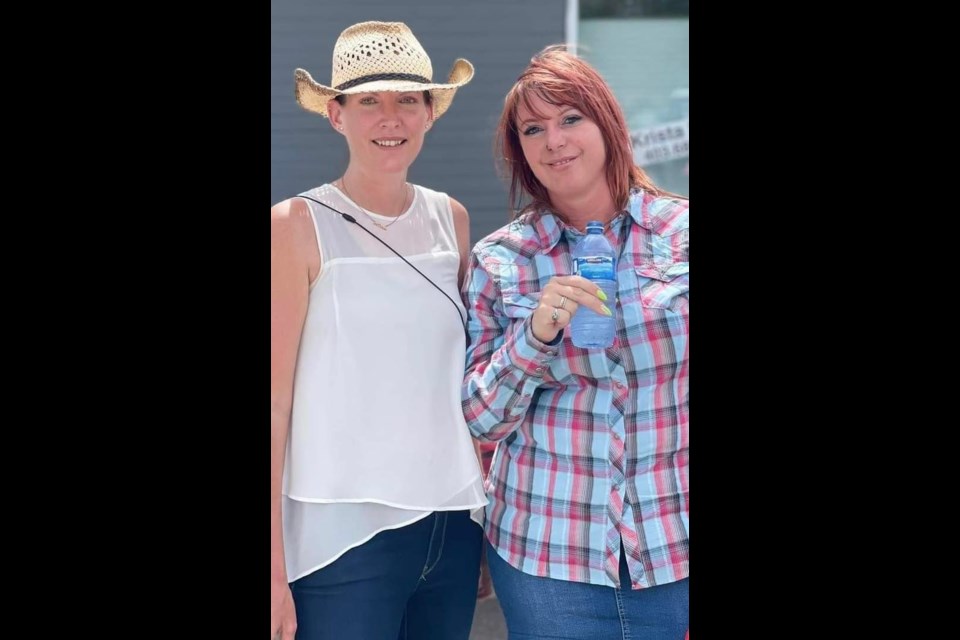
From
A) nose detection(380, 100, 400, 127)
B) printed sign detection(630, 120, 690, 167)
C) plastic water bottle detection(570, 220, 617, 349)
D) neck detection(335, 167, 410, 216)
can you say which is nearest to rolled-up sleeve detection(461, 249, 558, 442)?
plastic water bottle detection(570, 220, 617, 349)

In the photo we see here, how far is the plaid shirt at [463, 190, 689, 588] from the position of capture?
229cm

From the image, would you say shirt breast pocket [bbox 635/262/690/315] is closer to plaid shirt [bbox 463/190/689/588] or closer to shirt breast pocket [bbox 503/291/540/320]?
plaid shirt [bbox 463/190/689/588]

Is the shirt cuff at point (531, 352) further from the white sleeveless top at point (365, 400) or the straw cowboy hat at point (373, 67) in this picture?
the straw cowboy hat at point (373, 67)

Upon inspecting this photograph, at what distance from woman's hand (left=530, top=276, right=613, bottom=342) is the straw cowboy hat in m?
0.60

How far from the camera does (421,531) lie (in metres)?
2.34

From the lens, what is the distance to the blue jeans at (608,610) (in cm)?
230

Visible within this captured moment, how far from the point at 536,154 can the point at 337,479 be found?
94 cm

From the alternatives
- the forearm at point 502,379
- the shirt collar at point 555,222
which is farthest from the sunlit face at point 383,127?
the forearm at point 502,379

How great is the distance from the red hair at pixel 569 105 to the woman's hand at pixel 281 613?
1.15m

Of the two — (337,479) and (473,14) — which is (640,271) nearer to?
(337,479)

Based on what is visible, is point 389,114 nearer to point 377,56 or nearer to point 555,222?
point 377,56

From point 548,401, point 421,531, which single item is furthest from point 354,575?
point 548,401

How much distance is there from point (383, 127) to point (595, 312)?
0.68m
